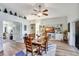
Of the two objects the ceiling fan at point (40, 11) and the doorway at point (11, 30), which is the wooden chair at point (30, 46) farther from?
the ceiling fan at point (40, 11)

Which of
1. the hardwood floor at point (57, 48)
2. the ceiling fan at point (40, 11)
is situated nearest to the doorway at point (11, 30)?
the hardwood floor at point (57, 48)

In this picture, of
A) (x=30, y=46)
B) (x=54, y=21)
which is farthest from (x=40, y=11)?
(x=30, y=46)

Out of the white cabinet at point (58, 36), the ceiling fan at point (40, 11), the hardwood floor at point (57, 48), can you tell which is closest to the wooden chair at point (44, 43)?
the hardwood floor at point (57, 48)

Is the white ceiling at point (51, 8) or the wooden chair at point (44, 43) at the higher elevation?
the white ceiling at point (51, 8)

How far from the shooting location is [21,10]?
253 centimetres

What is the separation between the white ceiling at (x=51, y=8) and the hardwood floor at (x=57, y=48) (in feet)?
1.98

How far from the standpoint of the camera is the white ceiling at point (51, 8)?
248 cm

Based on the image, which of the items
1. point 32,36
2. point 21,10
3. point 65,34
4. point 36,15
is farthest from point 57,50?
point 21,10

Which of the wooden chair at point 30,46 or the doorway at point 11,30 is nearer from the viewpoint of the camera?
the doorway at point 11,30

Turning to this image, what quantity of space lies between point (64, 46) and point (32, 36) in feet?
2.23

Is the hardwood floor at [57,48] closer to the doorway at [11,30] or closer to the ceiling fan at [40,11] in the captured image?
the doorway at [11,30]

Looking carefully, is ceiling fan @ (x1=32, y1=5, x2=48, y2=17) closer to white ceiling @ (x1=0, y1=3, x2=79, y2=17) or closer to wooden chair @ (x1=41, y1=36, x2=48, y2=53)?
white ceiling @ (x1=0, y1=3, x2=79, y2=17)

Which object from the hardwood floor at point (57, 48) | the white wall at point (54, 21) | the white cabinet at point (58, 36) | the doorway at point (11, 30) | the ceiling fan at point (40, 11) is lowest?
the hardwood floor at point (57, 48)

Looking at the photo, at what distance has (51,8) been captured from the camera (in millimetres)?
2502
